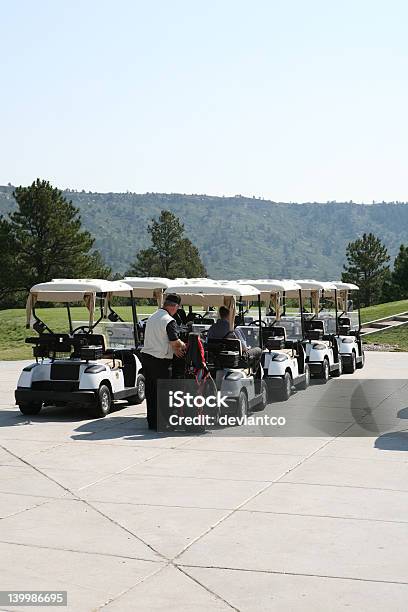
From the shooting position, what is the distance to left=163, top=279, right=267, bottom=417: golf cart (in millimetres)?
11750

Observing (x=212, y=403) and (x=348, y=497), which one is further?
(x=212, y=403)

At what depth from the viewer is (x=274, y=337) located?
596 inches

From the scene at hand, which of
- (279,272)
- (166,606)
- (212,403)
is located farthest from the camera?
(279,272)

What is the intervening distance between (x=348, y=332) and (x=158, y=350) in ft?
32.1

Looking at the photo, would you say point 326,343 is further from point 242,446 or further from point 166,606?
point 166,606

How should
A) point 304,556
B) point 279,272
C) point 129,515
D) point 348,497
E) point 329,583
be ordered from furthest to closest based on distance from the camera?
point 279,272, point 348,497, point 129,515, point 304,556, point 329,583

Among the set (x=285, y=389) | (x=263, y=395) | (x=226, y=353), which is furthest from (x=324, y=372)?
(x=226, y=353)

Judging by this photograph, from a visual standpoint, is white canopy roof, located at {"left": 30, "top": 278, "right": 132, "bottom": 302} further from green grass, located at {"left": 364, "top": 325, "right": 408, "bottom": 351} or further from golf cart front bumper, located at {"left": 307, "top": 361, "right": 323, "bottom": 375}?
green grass, located at {"left": 364, "top": 325, "right": 408, "bottom": 351}

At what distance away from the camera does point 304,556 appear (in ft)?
19.5

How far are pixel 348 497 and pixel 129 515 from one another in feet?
5.97

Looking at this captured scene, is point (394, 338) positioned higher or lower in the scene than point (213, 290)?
lower

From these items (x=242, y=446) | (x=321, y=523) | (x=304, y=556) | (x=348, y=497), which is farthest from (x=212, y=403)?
(x=304, y=556)

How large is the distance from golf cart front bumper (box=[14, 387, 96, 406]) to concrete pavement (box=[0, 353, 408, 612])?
424mm

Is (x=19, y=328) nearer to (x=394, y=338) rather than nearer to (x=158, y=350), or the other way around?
(x=394, y=338)
